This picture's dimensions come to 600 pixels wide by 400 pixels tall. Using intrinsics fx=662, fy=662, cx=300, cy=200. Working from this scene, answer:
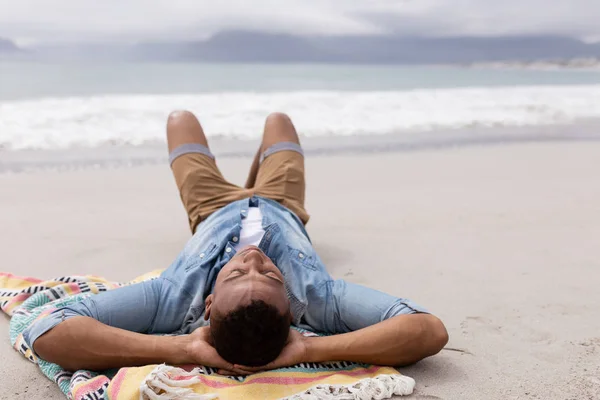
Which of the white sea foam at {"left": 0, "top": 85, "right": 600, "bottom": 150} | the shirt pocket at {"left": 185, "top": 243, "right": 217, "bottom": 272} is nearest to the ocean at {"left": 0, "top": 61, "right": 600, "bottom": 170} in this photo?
the white sea foam at {"left": 0, "top": 85, "right": 600, "bottom": 150}

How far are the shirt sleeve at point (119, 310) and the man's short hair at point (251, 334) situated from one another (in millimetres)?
525

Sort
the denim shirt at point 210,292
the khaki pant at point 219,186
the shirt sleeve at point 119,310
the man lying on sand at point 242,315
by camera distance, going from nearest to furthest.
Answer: the man lying on sand at point 242,315
the shirt sleeve at point 119,310
the denim shirt at point 210,292
the khaki pant at point 219,186

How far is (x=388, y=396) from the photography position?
2865 mm

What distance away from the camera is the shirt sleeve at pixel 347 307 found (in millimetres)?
3189

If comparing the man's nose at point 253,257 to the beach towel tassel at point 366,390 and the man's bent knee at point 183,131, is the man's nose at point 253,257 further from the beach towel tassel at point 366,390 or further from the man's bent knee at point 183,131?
the man's bent knee at point 183,131

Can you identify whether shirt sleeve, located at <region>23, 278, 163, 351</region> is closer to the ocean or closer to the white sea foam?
the ocean

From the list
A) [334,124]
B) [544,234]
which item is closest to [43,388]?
[544,234]

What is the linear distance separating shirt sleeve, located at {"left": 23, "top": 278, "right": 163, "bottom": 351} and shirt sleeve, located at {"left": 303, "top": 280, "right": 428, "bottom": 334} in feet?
2.58

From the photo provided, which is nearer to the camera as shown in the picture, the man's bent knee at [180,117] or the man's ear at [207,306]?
the man's ear at [207,306]

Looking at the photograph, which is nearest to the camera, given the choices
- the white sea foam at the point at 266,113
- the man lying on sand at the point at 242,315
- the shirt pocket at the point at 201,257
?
the man lying on sand at the point at 242,315

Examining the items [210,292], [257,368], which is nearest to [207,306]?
[210,292]

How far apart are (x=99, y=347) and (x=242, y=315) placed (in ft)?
2.27

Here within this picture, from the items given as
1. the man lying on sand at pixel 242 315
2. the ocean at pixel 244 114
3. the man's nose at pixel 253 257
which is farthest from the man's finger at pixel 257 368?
the ocean at pixel 244 114

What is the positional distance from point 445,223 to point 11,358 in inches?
139
